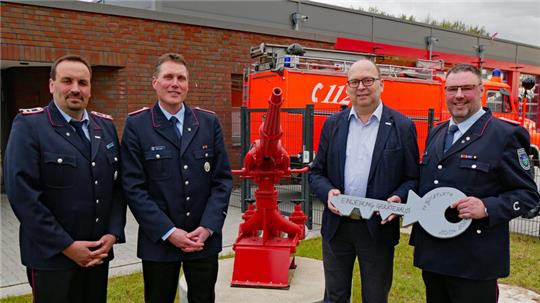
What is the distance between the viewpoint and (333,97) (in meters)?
8.84

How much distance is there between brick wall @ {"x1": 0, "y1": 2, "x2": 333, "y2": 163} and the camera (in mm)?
8484

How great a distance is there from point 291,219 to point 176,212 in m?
1.82

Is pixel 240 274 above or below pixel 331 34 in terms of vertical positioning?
below

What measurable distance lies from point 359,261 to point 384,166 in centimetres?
62

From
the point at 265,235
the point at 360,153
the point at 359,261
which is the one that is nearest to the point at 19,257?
the point at 265,235

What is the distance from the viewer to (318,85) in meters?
8.59

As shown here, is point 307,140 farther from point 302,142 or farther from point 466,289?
point 466,289

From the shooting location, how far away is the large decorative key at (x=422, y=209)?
2494 mm

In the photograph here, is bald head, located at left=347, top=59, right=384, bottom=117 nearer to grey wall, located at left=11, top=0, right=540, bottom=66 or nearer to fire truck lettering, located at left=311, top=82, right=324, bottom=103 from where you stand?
fire truck lettering, located at left=311, top=82, right=324, bottom=103

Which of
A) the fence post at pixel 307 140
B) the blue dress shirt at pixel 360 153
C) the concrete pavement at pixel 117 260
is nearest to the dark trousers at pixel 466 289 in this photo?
the blue dress shirt at pixel 360 153

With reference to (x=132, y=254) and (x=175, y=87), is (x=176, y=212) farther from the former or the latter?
(x=132, y=254)

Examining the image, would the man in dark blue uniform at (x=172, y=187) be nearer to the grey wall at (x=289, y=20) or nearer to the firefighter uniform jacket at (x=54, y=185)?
the firefighter uniform jacket at (x=54, y=185)

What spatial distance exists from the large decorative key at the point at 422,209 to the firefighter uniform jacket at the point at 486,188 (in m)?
0.09

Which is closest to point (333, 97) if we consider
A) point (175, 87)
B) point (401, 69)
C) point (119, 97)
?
point (401, 69)
